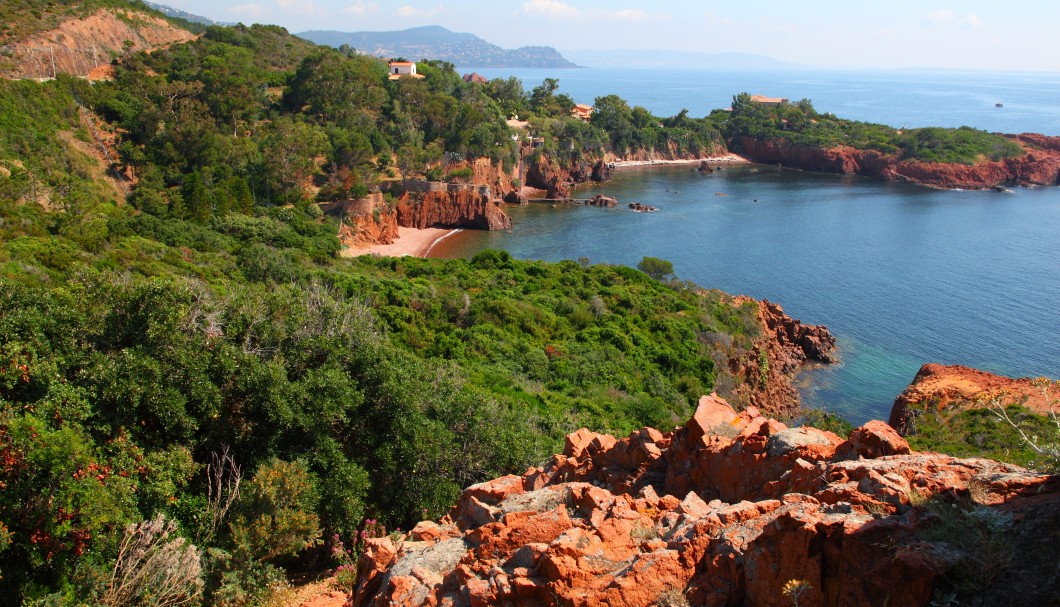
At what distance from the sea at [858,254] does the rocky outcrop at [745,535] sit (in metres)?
24.7

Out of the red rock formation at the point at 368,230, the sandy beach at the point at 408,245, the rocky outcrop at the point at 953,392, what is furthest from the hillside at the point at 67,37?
the rocky outcrop at the point at 953,392

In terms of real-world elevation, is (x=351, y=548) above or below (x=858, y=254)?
above

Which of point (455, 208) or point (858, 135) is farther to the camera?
point (858, 135)

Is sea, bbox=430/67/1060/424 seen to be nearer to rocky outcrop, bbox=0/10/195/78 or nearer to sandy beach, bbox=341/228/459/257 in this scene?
sandy beach, bbox=341/228/459/257

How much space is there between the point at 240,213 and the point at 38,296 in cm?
3335

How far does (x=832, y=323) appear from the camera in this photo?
4259cm

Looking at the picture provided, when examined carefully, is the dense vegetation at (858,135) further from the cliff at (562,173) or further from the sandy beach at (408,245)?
the sandy beach at (408,245)

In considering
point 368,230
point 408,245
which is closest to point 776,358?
point 408,245

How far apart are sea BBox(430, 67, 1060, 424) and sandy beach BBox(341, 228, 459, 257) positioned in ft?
4.43

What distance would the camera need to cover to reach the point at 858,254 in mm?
57594

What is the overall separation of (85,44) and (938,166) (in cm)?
9652

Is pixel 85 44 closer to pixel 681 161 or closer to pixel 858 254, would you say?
pixel 858 254

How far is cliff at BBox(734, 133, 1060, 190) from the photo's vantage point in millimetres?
90812

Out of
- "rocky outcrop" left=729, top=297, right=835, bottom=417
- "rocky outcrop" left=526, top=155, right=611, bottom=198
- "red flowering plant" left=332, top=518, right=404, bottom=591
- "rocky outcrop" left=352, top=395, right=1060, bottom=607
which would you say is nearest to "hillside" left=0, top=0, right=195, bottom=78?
"rocky outcrop" left=526, top=155, right=611, bottom=198
